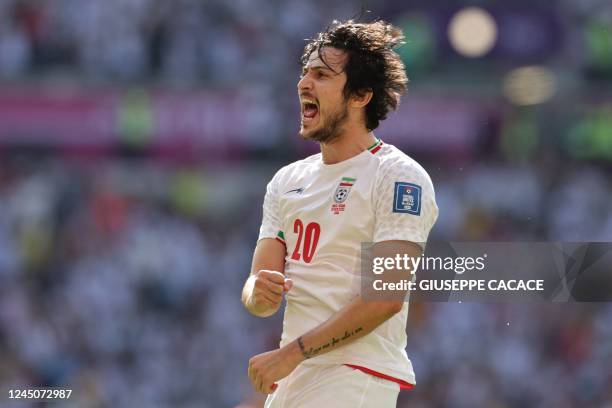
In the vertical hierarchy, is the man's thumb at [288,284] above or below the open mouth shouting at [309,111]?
below

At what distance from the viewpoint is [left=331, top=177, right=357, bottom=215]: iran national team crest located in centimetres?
475

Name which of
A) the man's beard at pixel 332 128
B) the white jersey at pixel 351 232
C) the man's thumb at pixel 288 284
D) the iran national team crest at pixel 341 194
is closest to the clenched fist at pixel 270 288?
the man's thumb at pixel 288 284

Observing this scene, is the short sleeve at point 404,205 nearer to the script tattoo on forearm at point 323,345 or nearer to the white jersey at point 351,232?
the white jersey at point 351,232

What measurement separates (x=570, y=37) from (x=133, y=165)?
6625 millimetres

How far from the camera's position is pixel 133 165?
17.7m

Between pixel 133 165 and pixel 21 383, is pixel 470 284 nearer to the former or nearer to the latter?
pixel 21 383

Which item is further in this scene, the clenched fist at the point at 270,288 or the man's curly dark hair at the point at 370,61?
the man's curly dark hair at the point at 370,61

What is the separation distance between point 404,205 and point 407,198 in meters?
0.03

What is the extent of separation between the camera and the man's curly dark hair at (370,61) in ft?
16.4

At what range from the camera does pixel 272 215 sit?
5.12 meters

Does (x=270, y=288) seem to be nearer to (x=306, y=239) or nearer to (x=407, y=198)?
(x=306, y=239)

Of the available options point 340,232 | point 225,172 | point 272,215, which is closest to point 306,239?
point 340,232

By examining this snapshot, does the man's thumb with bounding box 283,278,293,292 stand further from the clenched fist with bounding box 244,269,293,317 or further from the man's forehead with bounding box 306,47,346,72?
the man's forehead with bounding box 306,47,346,72

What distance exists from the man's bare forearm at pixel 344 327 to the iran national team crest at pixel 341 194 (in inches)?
16.0
